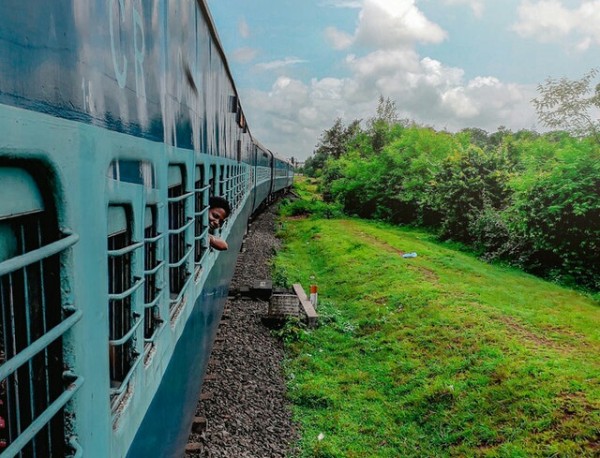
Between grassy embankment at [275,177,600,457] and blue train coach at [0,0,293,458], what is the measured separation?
384 cm

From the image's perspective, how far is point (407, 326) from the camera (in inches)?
335

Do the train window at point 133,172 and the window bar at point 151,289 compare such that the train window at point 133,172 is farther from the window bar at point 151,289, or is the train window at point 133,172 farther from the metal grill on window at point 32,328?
the metal grill on window at point 32,328

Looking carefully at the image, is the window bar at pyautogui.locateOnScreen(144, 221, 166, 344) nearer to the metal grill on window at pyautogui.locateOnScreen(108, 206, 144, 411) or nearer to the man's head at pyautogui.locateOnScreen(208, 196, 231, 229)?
the metal grill on window at pyautogui.locateOnScreen(108, 206, 144, 411)

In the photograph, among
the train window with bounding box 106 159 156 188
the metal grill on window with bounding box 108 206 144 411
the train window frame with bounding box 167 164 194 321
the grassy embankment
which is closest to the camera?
the train window with bounding box 106 159 156 188

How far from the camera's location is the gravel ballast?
201 inches

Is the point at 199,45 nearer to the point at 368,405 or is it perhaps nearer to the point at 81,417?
the point at 81,417

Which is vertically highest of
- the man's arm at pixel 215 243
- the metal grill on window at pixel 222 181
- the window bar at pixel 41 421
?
the metal grill on window at pixel 222 181

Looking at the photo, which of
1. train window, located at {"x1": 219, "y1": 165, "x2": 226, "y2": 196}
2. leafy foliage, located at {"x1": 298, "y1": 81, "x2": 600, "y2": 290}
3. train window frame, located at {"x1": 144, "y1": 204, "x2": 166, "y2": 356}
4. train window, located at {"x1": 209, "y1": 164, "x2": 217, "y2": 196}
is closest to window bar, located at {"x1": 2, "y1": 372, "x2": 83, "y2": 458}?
train window frame, located at {"x1": 144, "y1": 204, "x2": 166, "y2": 356}

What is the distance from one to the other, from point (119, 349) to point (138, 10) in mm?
1293

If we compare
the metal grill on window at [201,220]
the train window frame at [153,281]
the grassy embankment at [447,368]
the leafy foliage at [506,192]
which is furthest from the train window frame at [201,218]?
the leafy foliage at [506,192]

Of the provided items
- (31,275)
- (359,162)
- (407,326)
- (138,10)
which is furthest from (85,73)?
(359,162)

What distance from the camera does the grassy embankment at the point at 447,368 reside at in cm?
539

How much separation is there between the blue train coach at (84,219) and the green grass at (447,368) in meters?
3.80

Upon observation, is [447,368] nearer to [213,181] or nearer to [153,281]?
[213,181]
